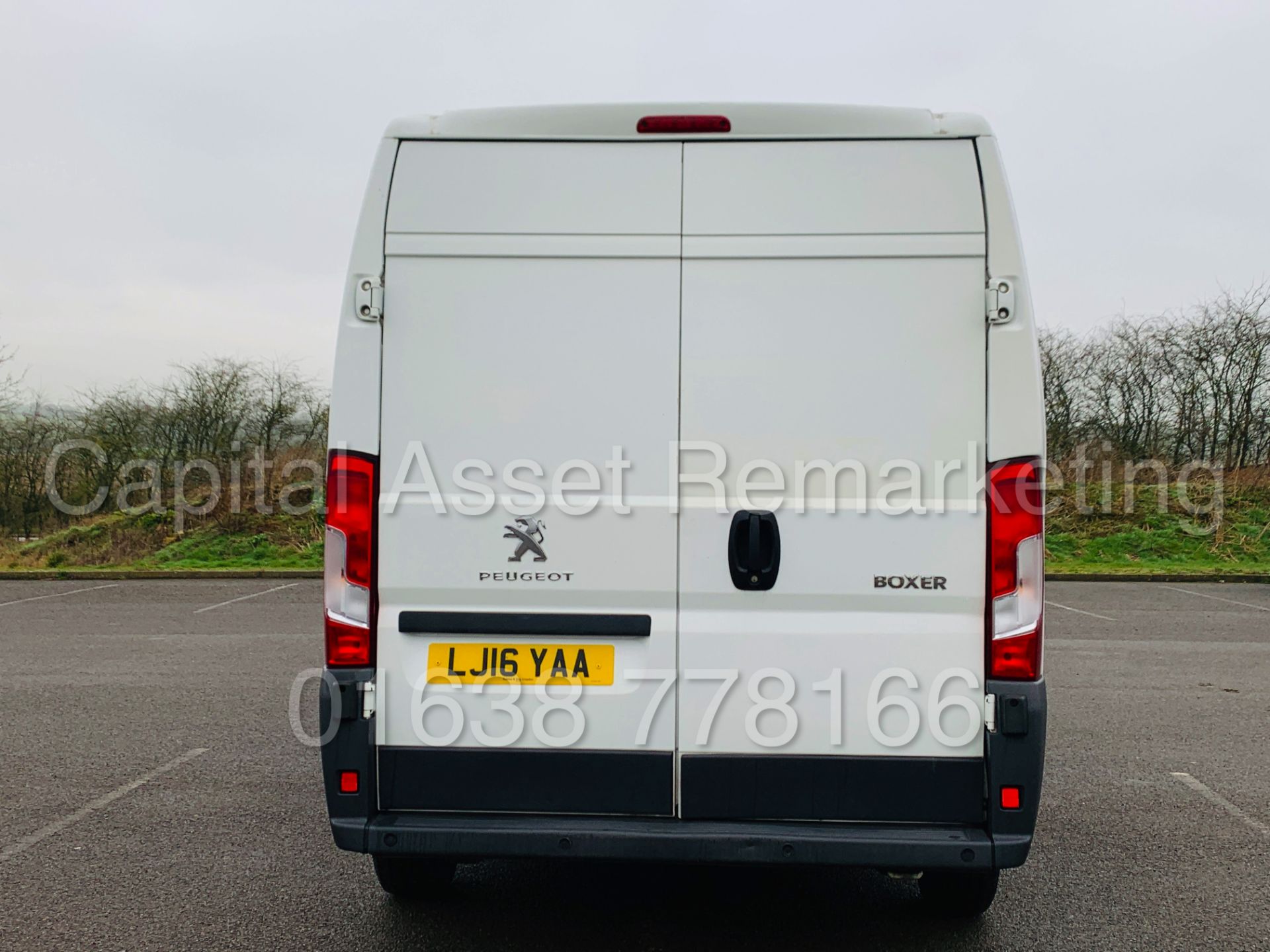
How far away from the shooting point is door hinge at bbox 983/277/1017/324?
3176 millimetres

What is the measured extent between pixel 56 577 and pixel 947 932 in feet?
56.3

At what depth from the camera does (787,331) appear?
3.22 metres

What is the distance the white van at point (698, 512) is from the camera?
10.5ft

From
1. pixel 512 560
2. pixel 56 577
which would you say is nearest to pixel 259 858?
pixel 512 560

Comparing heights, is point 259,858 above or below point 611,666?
below

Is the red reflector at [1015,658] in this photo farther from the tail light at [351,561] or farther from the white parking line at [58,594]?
the white parking line at [58,594]

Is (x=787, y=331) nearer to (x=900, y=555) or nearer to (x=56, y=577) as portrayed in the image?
(x=900, y=555)

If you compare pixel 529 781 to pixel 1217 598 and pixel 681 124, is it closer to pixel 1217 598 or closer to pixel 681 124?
pixel 681 124

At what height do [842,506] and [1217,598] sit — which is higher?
[842,506]

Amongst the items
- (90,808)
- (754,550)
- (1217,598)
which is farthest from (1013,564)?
(1217,598)

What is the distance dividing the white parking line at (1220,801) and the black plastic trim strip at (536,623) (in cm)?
351

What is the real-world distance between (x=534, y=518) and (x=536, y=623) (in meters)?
0.31

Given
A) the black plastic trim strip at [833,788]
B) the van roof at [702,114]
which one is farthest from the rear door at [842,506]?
the van roof at [702,114]

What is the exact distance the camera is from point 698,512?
3215mm
